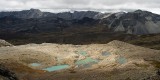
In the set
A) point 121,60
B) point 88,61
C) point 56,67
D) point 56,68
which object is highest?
point 121,60

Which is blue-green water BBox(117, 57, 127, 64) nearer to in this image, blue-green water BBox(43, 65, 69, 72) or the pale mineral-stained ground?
A: the pale mineral-stained ground

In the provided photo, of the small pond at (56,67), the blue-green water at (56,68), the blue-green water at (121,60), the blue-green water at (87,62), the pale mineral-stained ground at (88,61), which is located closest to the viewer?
the pale mineral-stained ground at (88,61)

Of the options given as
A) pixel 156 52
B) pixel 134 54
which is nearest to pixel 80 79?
pixel 134 54

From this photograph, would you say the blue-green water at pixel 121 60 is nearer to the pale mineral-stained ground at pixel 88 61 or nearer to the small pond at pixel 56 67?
the pale mineral-stained ground at pixel 88 61

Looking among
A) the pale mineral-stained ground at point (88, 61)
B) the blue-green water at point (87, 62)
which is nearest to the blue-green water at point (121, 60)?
the pale mineral-stained ground at point (88, 61)

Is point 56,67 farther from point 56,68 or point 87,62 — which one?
point 87,62

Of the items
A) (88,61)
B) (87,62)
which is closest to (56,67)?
(87,62)

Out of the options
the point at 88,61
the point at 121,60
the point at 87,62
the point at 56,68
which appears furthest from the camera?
the point at 88,61

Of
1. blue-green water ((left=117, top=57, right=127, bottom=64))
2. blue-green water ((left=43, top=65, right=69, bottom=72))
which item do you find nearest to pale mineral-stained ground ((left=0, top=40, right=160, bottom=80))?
blue-green water ((left=117, top=57, right=127, bottom=64))
